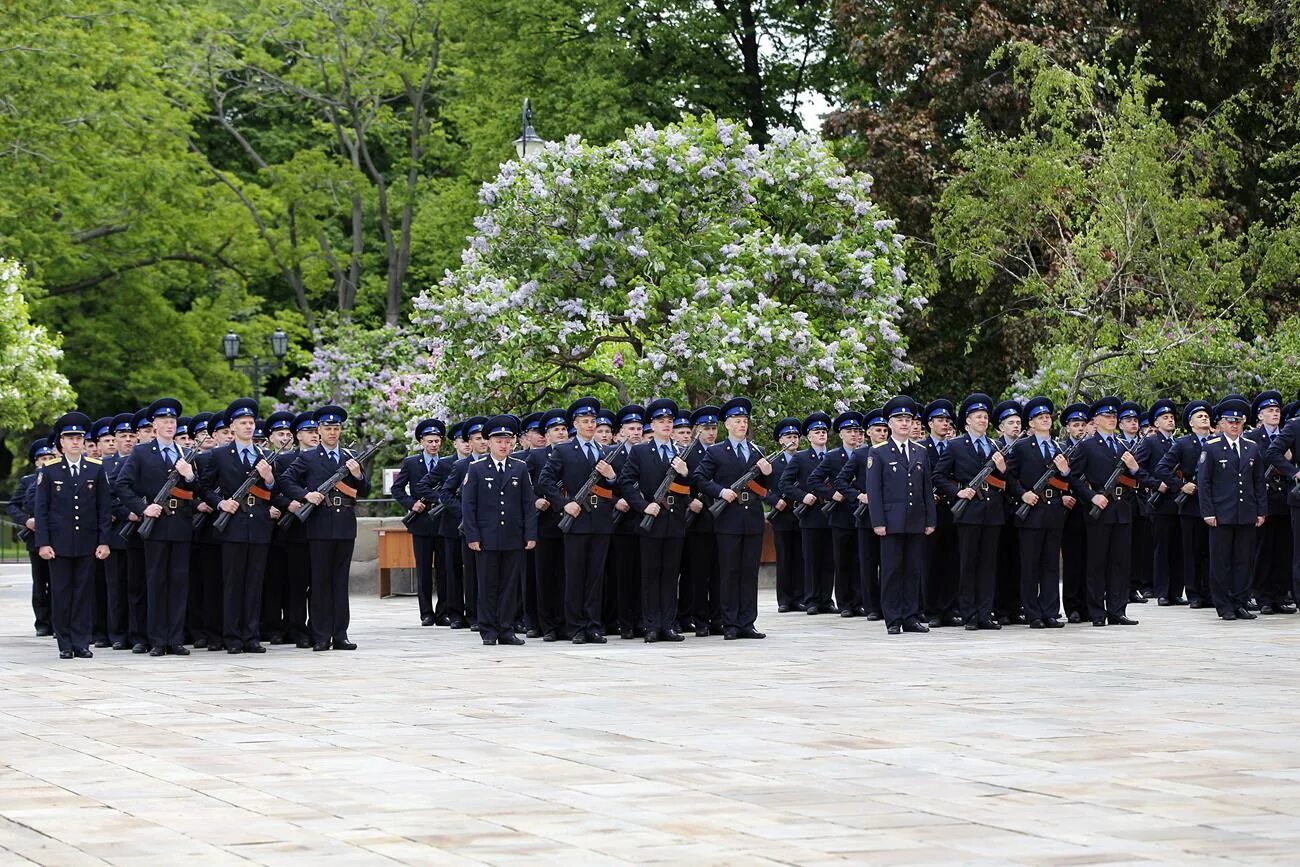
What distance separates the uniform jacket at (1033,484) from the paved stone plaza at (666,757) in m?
2.22

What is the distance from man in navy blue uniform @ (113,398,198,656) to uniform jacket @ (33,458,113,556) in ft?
A: 1.19

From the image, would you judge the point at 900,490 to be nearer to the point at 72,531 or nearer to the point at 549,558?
the point at 549,558

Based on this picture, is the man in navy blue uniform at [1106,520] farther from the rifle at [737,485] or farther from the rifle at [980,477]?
the rifle at [737,485]

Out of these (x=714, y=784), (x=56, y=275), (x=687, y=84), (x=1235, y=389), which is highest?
(x=687, y=84)

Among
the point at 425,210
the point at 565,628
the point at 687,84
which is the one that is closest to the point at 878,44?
the point at 687,84

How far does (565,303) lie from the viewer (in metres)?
28.9

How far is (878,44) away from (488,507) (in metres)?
20.7

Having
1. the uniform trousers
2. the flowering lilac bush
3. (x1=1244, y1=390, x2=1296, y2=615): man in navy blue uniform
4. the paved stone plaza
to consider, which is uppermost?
the flowering lilac bush

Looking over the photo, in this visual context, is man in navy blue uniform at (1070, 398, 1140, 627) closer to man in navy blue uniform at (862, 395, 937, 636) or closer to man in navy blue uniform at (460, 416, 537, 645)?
man in navy blue uniform at (862, 395, 937, 636)

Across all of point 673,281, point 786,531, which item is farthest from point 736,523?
point 673,281

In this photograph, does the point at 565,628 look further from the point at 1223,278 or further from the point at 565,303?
the point at 1223,278

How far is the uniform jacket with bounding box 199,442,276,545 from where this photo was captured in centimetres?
1844

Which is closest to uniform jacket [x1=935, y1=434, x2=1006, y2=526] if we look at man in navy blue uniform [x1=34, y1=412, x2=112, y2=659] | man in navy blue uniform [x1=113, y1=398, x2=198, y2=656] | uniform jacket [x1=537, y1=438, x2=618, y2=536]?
uniform jacket [x1=537, y1=438, x2=618, y2=536]

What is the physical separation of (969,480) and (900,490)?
2.55 ft
